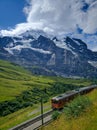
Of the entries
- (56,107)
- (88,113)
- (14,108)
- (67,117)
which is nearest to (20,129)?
(56,107)

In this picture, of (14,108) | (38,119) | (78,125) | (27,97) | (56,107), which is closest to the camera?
(78,125)

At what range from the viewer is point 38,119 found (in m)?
57.1

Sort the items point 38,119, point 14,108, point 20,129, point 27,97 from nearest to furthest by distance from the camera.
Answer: point 20,129
point 38,119
point 14,108
point 27,97

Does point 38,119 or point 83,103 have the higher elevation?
point 83,103

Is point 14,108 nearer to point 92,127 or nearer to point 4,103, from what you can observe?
point 4,103

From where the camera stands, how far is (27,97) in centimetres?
15612

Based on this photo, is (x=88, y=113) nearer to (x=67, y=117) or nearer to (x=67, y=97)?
(x=67, y=117)

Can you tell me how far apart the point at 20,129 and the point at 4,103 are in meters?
81.6

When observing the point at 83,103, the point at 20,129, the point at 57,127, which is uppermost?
the point at 83,103

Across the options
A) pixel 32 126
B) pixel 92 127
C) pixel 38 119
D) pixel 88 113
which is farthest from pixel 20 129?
pixel 92 127

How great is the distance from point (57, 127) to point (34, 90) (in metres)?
166

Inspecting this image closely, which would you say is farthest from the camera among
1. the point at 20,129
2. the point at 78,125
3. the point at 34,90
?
the point at 34,90

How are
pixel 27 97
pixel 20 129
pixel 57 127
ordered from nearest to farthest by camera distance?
pixel 57 127 < pixel 20 129 < pixel 27 97

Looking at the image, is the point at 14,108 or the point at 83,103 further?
the point at 14,108
